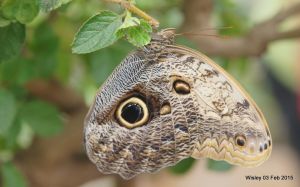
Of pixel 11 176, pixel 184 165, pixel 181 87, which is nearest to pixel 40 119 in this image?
pixel 11 176

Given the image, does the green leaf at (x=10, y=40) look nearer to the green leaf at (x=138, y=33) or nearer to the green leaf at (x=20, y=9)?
the green leaf at (x=20, y=9)

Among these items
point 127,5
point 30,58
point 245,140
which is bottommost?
point 245,140

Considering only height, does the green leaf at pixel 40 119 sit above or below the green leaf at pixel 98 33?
above

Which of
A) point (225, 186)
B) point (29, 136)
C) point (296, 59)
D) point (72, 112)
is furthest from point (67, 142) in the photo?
point (296, 59)

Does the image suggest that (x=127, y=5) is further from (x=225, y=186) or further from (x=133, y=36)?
(x=225, y=186)

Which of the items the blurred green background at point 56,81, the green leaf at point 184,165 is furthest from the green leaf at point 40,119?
the green leaf at point 184,165

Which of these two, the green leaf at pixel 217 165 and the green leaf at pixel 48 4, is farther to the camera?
the green leaf at pixel 217 165

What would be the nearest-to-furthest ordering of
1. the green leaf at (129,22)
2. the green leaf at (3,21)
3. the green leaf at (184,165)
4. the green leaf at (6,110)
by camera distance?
1. the green leaf at (129,22)
2. the green leaf at (3,21)
3. the green leaf at (6,110)
4. the green leaf at (184,165)
